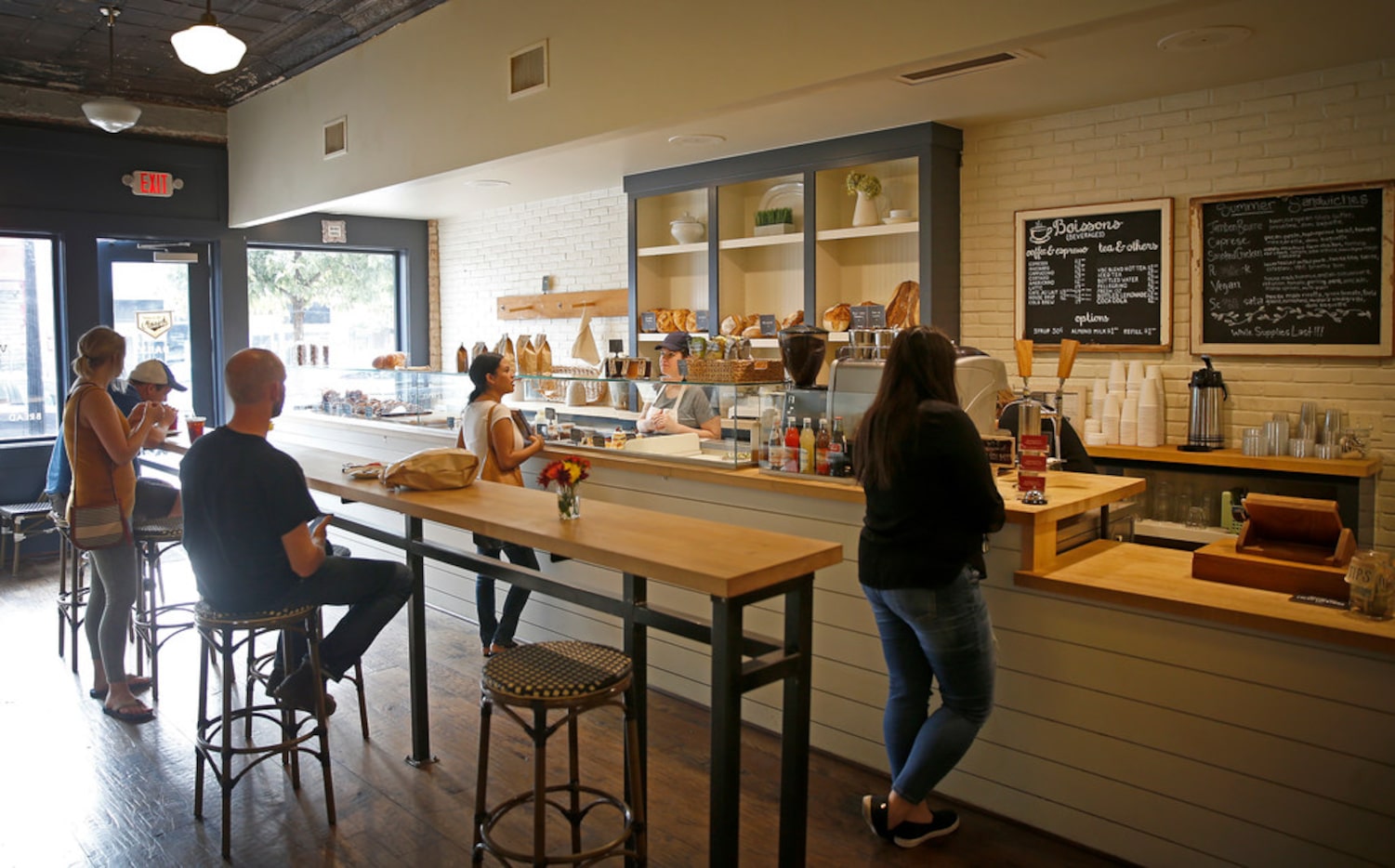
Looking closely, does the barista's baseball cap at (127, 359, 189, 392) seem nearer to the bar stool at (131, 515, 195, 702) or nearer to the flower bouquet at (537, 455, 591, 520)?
the bar stool at (131, 515, 195, 702)

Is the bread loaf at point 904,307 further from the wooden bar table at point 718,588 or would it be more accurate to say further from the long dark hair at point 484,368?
the wooden bar table at point 718,588

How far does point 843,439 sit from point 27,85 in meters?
6.93

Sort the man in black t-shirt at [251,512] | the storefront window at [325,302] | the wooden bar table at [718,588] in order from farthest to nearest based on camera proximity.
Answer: the storefront window at [325,302] < the man in black t-shirt at [251,512] < the wooden bar table at [718,588]

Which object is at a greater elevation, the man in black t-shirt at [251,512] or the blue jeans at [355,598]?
the man in black t-shirt at [251,512]

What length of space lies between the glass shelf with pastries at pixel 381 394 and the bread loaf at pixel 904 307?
8.12 ft

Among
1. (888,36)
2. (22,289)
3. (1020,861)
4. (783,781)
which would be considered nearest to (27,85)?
(22,289)

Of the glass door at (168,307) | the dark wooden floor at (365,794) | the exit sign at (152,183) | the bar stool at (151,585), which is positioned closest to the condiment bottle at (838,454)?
the dark wooden floor at (365,794)

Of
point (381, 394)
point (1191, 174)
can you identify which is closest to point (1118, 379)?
point (1191, 174)

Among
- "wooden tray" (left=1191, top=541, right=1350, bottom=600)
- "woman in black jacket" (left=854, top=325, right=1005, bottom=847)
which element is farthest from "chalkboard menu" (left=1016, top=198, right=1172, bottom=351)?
"woman in black jacket" (left=854, top=325, right=1005, bottom=847)

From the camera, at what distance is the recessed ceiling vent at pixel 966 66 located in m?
4.13

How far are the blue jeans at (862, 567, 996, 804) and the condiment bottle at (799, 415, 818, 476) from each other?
0.88m

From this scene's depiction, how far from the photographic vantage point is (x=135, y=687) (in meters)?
4.38

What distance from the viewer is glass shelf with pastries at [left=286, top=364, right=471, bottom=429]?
240 inches

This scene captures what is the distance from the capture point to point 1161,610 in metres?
2.83
